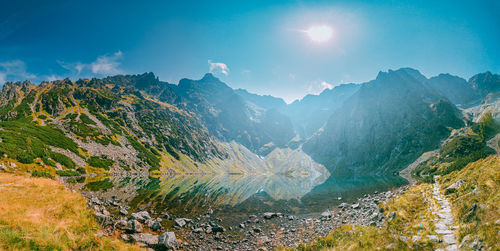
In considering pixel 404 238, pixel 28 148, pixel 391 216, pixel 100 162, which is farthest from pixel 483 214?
pixel 100 162

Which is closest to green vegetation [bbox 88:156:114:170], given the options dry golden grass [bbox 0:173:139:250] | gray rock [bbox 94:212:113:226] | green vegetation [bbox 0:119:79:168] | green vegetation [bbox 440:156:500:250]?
green vegetation [bbox 0:119:79:168]

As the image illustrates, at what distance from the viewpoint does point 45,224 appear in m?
12.6

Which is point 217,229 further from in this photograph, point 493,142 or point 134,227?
point 493,142

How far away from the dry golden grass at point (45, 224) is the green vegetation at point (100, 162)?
7670 cm

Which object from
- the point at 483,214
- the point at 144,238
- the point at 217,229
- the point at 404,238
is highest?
the point at 483,214

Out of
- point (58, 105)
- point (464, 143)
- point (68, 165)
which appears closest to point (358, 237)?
point (68, 165)

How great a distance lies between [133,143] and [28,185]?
137600 mm

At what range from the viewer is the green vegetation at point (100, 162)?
8456 centimetres

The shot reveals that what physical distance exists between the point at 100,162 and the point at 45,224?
95913 mm

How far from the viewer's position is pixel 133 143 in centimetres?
14525

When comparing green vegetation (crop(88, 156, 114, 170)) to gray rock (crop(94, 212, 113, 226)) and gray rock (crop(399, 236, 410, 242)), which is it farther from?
gray rock (crop(399, 236, 410, 242))

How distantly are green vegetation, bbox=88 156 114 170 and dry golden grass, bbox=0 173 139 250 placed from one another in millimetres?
76695

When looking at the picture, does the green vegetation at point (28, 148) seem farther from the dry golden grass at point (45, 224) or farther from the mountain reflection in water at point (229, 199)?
the dry golden grass at point (45, 224)

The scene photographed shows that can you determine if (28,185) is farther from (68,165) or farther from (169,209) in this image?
(68,165)
